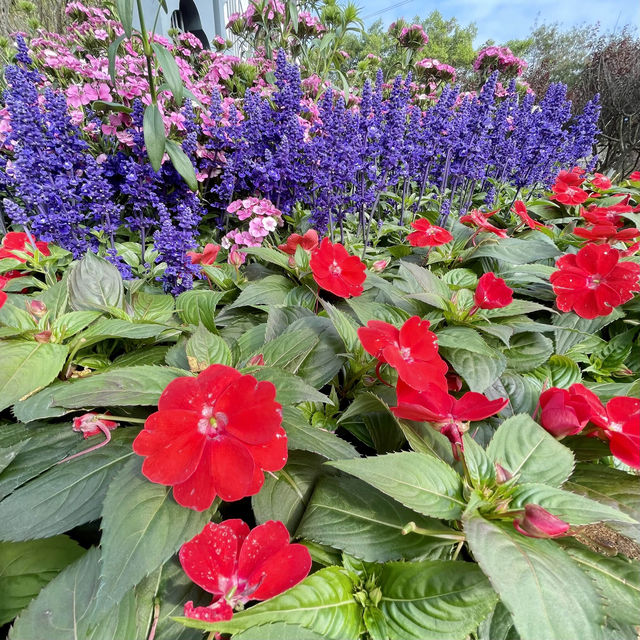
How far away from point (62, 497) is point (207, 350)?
1.14 feet

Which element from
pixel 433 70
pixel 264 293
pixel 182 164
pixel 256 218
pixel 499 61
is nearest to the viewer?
pixel 264 293

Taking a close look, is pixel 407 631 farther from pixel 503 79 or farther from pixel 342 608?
pixel 503 79

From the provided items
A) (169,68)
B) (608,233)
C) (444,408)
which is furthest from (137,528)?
(608,233)

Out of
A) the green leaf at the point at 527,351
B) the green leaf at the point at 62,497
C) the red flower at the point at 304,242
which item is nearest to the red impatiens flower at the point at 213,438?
the green leaf at the point at 62,497

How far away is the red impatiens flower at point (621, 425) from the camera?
583 mm

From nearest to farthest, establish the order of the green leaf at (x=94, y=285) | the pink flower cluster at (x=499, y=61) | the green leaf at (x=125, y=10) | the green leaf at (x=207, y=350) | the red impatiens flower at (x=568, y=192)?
the green leaf at (x=207, y=350), the green leaf at (x=94, y=285), the green leaf at (x=125, y=10), the red impatiens flower at (x=568, y=192), the pink flower cluster at (x=499, y=61)

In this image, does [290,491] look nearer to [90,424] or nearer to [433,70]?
[90,424]

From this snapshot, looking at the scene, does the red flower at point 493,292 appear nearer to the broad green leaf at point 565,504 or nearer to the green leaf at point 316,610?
the broad green leaf at point 565,504

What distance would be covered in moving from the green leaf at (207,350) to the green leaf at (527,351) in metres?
0.75

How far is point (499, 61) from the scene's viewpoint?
4766 millimetres

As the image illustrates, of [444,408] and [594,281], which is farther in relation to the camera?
[594,281]

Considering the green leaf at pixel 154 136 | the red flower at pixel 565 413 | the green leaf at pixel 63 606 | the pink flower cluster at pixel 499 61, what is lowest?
Answer: the green leaf at pixel 63 606

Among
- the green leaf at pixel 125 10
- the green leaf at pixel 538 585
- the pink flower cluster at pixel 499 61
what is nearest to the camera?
the green leaf at pixel 538 585

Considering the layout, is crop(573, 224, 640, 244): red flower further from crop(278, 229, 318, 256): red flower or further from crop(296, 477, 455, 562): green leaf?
crop(296, 477, 455, 562): green leaf
